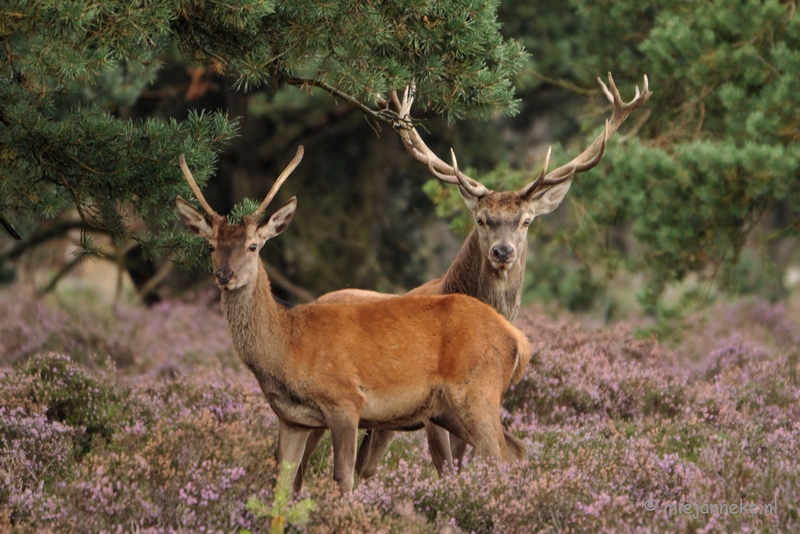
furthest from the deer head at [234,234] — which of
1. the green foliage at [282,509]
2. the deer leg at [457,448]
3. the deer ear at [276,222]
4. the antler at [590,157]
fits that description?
the antler at [590,157]

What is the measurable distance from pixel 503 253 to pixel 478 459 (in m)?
1.75

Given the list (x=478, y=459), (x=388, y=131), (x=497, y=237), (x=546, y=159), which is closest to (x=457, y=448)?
(x=478, y=459)

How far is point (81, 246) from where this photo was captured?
6328 millimetres

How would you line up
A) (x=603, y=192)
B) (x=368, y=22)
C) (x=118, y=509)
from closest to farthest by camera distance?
(x=118, y=509), (x=368, y=22), (x=603, y=192)

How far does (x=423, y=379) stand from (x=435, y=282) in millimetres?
2490

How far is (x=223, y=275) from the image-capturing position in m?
5.57

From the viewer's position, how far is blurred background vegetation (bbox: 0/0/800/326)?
18.5 ft

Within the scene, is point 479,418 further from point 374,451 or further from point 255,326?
point 255,326

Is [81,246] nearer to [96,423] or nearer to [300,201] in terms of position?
[96,423]

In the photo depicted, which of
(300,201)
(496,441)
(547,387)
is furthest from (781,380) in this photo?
(300,201)

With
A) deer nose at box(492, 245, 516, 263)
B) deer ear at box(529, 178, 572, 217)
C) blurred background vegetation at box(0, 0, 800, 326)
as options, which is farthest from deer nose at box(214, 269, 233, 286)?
deer ear at box(529, 178, 572, 217)

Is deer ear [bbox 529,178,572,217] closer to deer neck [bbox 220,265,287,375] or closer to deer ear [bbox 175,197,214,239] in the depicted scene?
deer neck [bbox 220,265,287,375]

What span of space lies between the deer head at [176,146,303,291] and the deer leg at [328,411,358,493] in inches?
36.6

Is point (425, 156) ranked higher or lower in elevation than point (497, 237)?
higher
